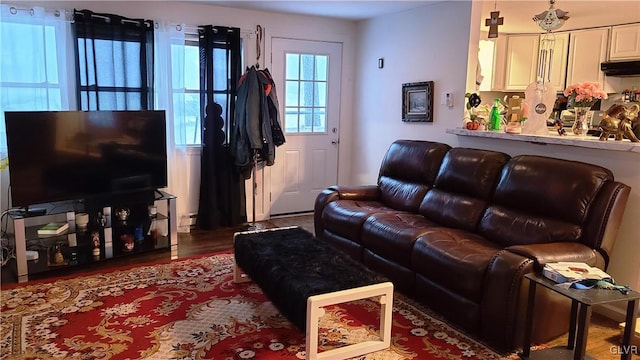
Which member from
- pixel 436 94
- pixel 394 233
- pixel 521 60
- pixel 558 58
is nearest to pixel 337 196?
pixel 394 233

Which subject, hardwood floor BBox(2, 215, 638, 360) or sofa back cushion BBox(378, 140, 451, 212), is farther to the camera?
sofa back cushion BBox(378, 140, 451, 212)

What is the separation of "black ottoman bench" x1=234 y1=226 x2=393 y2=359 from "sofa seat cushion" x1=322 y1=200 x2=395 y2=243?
0.69m

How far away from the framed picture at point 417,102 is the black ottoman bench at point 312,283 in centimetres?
203

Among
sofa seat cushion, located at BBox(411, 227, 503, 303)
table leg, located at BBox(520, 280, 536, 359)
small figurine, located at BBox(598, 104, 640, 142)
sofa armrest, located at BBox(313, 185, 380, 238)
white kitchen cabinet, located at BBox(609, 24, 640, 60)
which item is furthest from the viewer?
white kitchen cabinet, located at BBox(609, 24, 640, 60)

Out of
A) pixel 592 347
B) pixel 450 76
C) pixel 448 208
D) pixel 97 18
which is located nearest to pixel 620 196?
pixel 592 347

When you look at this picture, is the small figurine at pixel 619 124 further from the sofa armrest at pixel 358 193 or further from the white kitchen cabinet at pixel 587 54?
the white kitchen cabinet at pixel 587 54

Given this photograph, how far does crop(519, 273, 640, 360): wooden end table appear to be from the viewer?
203 centimetres

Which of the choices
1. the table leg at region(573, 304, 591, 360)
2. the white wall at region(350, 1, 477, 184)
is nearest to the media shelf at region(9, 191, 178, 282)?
the white wall at region(350, 1, 477, 184)

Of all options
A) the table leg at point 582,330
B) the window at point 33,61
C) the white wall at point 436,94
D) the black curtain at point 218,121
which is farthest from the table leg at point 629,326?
the window at point 33,61

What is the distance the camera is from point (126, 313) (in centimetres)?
280

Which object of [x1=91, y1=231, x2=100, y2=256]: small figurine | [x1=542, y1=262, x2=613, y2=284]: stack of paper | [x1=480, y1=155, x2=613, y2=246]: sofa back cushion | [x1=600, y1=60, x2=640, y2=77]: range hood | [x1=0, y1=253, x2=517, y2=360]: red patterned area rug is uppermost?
[x1=600, y1=60, x2=640, y2=77]: range hood

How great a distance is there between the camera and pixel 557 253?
2428 millimetres

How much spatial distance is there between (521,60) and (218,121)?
3481mm

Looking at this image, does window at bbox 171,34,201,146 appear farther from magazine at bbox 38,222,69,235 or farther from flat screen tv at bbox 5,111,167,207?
magazine at bbox 38,222,69,235
